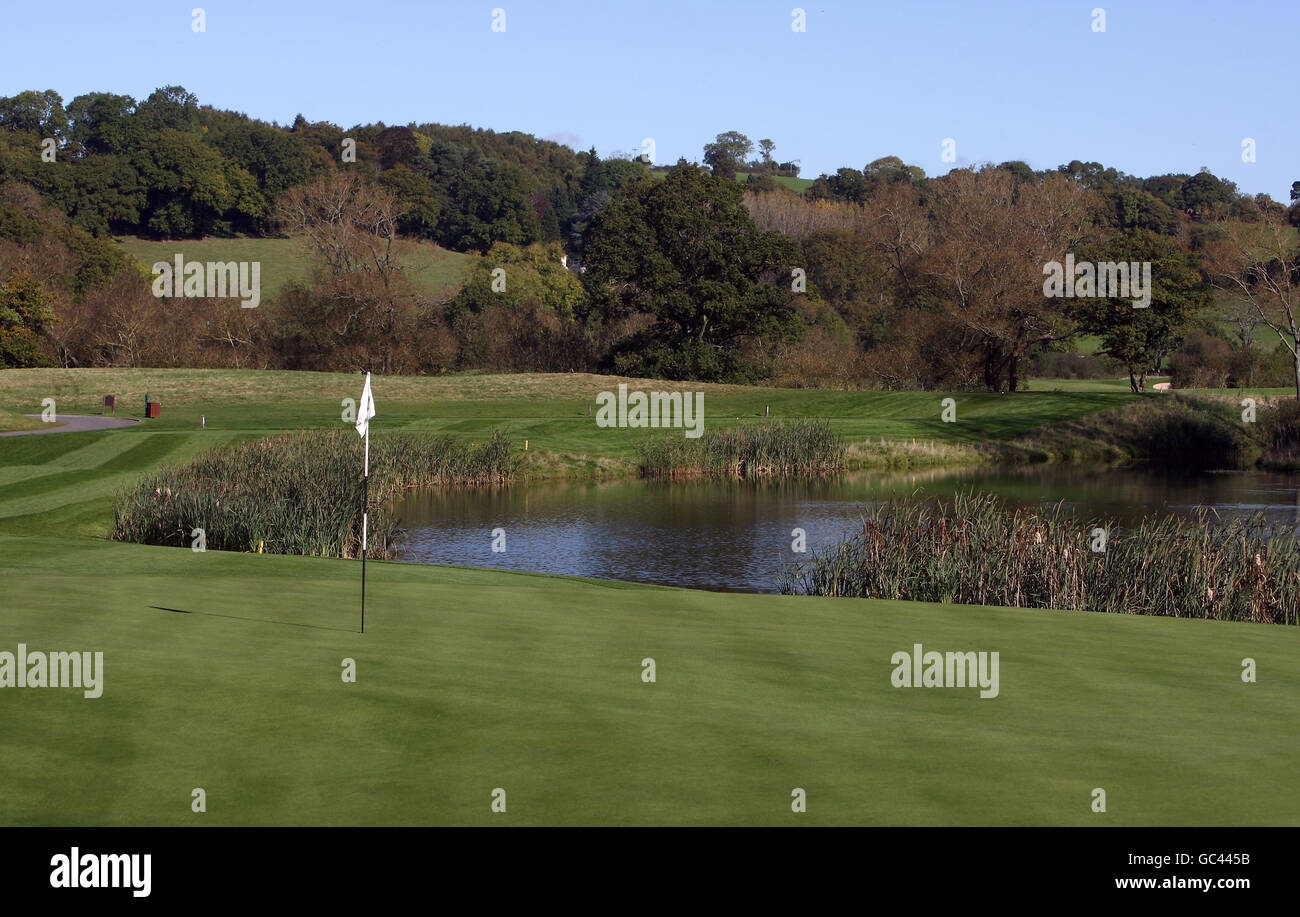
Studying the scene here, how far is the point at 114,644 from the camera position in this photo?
11500mm

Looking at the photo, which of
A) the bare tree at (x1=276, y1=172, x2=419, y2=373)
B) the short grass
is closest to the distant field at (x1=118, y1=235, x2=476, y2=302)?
the bare tree at (x1=276, y1=172, x2=419, y2=373)

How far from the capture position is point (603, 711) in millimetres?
9258

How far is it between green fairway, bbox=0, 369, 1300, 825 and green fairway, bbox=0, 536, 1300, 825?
3 cm

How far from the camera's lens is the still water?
94.8ft

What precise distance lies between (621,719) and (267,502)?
71.3 ft

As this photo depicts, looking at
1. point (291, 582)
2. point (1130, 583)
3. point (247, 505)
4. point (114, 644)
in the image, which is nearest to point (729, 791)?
point (114, 644)

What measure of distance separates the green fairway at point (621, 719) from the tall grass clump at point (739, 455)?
110 ft

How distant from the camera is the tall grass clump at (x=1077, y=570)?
2028cm
